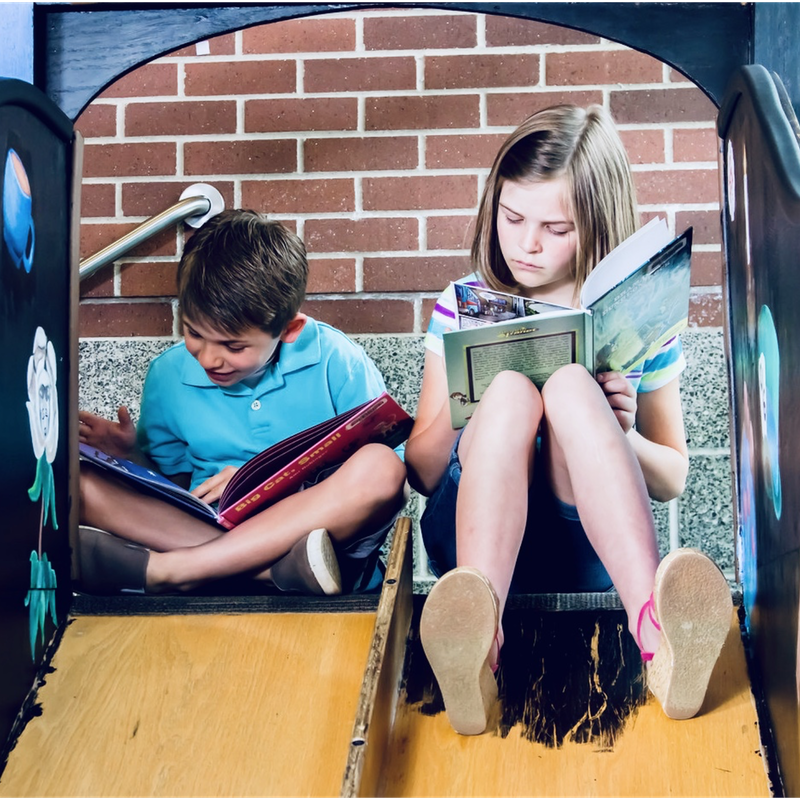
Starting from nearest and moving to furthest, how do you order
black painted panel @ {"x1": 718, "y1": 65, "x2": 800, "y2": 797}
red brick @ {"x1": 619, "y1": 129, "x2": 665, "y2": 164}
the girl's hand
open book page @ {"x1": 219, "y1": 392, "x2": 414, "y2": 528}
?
black painted panel @ {"x1": 718, "y1": 65, "x2": 800, "y2": 797} → the girl's hand → open book page @ {"x1": 219, "y1": 392, "x2": 414, "y2": 528} → red brick @ {"x1": 619, "y1": 129, "x2": 665, "y2": 164}

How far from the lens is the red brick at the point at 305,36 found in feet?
5.43

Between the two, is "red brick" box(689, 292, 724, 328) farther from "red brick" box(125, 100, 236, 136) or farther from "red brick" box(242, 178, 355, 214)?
"red brick" box(125, 100, 236, 136)

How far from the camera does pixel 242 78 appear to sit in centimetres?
166

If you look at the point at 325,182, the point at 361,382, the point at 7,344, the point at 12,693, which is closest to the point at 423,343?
the point at 361,382

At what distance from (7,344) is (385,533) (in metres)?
0.68

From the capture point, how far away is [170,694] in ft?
4.30

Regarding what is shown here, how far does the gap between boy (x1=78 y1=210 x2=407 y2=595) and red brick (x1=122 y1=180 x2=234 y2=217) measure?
59 mm

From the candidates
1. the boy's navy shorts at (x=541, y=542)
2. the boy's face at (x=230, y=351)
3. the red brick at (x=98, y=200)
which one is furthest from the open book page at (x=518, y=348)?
the red brick at (x=98, y=200)

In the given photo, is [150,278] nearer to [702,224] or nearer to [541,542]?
[541,542]

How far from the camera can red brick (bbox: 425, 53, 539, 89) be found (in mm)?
1658

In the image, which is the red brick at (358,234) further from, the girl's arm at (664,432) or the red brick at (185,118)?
the girl's arm at (664,432)

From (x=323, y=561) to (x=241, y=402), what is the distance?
1.11 ft

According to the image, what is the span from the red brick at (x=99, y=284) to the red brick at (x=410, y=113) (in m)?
0.54

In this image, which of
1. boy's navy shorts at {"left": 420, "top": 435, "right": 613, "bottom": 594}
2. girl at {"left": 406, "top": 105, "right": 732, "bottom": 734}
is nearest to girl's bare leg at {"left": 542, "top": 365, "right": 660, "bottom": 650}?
girl at {"left": 406, "top": 105, "right": 732, "bottom": 734}
